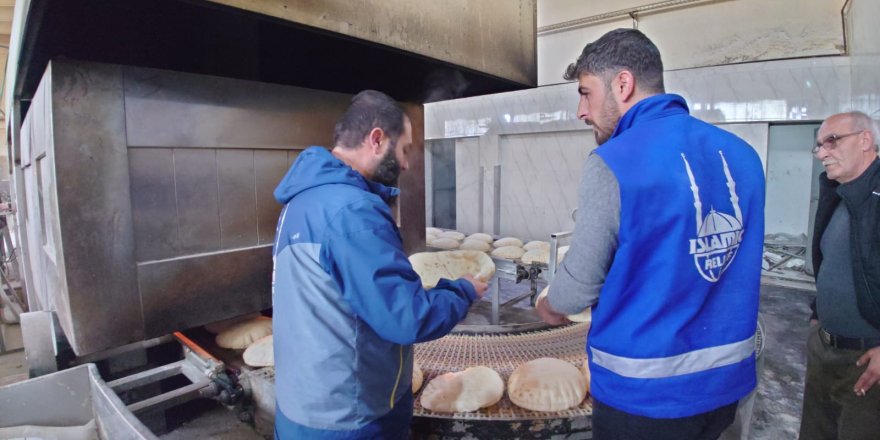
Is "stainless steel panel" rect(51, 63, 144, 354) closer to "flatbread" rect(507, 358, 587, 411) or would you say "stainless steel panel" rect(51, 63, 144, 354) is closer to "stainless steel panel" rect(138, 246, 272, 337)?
"stainless steel panel" rect(138, 246, 272, 337)

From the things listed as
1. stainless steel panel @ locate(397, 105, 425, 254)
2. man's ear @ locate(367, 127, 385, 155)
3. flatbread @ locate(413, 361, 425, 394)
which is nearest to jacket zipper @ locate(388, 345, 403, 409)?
flatbread @ locate(413, 361, 425, 394)

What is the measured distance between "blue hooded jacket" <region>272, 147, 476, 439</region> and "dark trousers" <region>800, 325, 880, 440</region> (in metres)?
1.94

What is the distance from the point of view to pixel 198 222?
1970mm

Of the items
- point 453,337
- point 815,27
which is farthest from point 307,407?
point 815,27

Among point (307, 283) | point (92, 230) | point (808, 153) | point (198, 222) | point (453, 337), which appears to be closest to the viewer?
point (307, 283)

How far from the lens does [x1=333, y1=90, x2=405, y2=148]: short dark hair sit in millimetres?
1331

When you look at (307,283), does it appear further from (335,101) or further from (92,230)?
(335,101)

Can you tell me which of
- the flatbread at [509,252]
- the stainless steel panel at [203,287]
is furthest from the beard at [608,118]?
the flatbread at [509,252]

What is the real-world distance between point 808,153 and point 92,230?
8.27 metres

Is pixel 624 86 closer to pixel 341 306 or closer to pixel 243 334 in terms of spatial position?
pixel 341 306

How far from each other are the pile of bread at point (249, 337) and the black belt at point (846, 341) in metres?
2.61

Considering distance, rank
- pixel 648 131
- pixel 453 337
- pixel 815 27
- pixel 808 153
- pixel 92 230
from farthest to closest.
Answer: pixel 808 153 → pixel 815 27 → pixel 453 337 → pixel 92 230 → pixel 648 131

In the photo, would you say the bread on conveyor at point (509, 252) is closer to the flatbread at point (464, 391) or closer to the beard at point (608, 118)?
the flatbread at point (464, 391)

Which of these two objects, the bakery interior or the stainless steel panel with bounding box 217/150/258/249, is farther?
the stainless steel panel with bounding box 217/150/258/249
